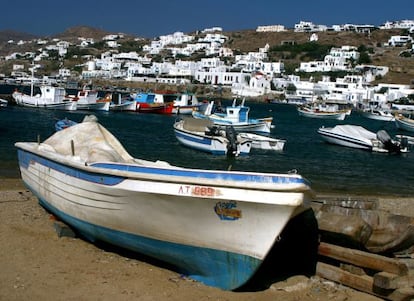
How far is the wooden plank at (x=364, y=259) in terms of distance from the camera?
7.22 m

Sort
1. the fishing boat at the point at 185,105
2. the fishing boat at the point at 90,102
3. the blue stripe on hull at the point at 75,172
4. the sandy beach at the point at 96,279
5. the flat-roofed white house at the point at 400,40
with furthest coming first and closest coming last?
the flat-roofed white house at the point at 400,40
the fishing boat at the point at 185,105
the fishing boat at the point at 90,102
the blue stripe on hull at the point at 75,172
the sandy beach at the point at 96,279

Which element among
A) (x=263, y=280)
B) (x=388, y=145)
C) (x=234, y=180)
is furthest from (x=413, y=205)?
(x=388, y=145)

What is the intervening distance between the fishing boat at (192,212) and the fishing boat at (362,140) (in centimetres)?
2673

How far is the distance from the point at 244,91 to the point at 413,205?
Result: 436ft

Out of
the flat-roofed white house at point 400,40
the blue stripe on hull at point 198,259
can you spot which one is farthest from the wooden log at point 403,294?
the flat-roofed white house at point 400,40

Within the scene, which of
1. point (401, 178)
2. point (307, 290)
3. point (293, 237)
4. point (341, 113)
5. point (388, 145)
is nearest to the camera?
point (307, 290)

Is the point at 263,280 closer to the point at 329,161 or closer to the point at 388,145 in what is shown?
the point at 329,161

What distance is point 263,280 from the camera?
26.0ft

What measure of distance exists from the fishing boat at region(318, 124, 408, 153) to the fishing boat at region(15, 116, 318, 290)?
26.7 meters

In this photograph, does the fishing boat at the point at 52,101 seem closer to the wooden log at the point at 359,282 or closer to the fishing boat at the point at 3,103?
the fishing boat at the point at 3,103

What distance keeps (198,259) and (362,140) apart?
28701 mm

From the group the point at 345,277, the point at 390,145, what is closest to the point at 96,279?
the point at 345,277

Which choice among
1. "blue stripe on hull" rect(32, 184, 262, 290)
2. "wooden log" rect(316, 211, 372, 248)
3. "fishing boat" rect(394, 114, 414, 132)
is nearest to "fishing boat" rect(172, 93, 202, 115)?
"fishing boat" rect(394, 114, 414, 132)

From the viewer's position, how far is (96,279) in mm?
7570
